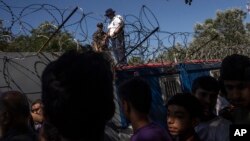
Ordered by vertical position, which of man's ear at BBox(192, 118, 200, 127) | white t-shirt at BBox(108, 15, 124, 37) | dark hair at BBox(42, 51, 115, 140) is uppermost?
white t-shirt at BBox(108, 15, 124, 37)

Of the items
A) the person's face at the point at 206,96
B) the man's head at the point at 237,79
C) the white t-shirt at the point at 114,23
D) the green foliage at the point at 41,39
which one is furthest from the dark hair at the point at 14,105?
the white t-shirt at the point at 114,23

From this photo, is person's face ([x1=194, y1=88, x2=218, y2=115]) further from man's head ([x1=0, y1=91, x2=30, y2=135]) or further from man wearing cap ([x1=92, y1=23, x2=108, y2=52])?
man wearing cap ([x1=92, y1=23, x2=108, y2=52])

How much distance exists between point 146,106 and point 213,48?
22.8ft

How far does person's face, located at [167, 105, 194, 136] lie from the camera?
2.50 m

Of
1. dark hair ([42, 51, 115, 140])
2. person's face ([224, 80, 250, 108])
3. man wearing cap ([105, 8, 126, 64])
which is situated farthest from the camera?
man wearing cap ([105, 8, 126, 64])

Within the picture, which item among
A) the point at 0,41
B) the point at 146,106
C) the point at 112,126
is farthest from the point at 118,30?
the point at 146,106

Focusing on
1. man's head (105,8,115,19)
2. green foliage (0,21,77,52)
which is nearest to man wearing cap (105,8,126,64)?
man's head (105,8,115,19)

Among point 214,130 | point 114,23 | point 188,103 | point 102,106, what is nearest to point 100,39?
point 114,23

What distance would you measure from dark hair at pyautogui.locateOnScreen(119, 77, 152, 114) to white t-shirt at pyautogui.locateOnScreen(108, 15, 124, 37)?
3.30 metres

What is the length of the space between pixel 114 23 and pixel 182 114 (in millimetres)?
3644

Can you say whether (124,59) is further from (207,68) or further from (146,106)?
(207,68)

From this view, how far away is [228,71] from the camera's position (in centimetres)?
210

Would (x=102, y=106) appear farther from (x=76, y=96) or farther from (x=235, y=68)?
(x=235, y=68)

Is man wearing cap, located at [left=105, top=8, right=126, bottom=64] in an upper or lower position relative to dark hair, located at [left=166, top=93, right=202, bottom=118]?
upper
